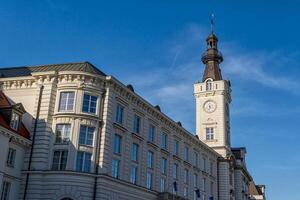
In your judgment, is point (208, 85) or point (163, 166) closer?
point (163, 166)

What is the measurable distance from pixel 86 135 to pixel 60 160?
11.1 feet

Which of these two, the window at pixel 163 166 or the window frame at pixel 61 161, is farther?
the window at pixel 163 166

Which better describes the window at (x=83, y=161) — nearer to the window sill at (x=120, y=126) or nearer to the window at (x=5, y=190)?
the window sill at (x=120, y=126)

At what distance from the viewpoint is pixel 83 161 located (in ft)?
133

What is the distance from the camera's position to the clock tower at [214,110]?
7906cm

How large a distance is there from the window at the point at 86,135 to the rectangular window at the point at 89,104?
166 cm

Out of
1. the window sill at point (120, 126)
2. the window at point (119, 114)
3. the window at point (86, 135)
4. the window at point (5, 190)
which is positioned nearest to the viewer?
the window at point (5, 190)

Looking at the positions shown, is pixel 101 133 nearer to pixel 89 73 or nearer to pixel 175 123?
pixel 89 73

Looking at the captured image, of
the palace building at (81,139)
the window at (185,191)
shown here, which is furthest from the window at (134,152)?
the window at (185,191)

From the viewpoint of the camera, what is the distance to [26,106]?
142ft

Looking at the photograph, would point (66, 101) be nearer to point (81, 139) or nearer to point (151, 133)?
point (81, 139)

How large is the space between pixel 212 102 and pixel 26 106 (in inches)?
1779

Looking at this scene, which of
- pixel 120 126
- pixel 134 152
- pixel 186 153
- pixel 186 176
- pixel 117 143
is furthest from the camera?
pixel 186 153

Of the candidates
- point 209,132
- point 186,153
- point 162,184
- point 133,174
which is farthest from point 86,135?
point 209,132
